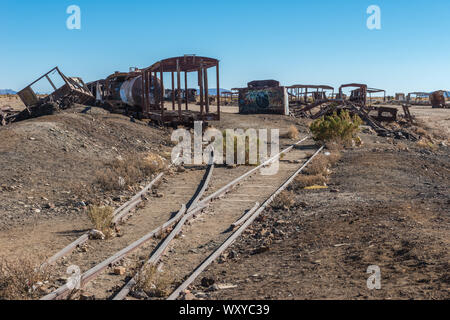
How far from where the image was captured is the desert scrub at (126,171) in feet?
37.9

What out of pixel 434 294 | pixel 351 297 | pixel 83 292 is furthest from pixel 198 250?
pixel 434 294

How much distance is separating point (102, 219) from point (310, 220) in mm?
3775

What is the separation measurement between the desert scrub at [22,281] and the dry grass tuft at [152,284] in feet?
3.75

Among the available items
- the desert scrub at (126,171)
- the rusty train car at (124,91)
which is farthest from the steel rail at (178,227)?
the rusty train car at (124,91)

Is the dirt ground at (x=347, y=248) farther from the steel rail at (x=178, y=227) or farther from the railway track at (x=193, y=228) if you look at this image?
the steel rail at (x=178, y=227)

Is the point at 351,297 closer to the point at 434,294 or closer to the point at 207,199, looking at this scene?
the point at 434,294

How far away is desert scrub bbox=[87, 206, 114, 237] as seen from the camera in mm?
7888

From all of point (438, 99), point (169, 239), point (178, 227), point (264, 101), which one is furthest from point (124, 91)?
point (438, 99)

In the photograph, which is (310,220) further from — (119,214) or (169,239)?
(119,214)

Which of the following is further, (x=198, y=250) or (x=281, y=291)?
(x=198, y=250)

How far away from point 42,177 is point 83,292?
6917 mm

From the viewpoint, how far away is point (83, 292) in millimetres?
5418

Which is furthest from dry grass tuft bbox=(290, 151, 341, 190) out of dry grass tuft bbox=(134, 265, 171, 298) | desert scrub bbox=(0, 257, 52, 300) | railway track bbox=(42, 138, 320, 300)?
desert scrub bbox=(0, 257, 52, 300)

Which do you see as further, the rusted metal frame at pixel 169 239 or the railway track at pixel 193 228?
the railway track at pixel 193 228
